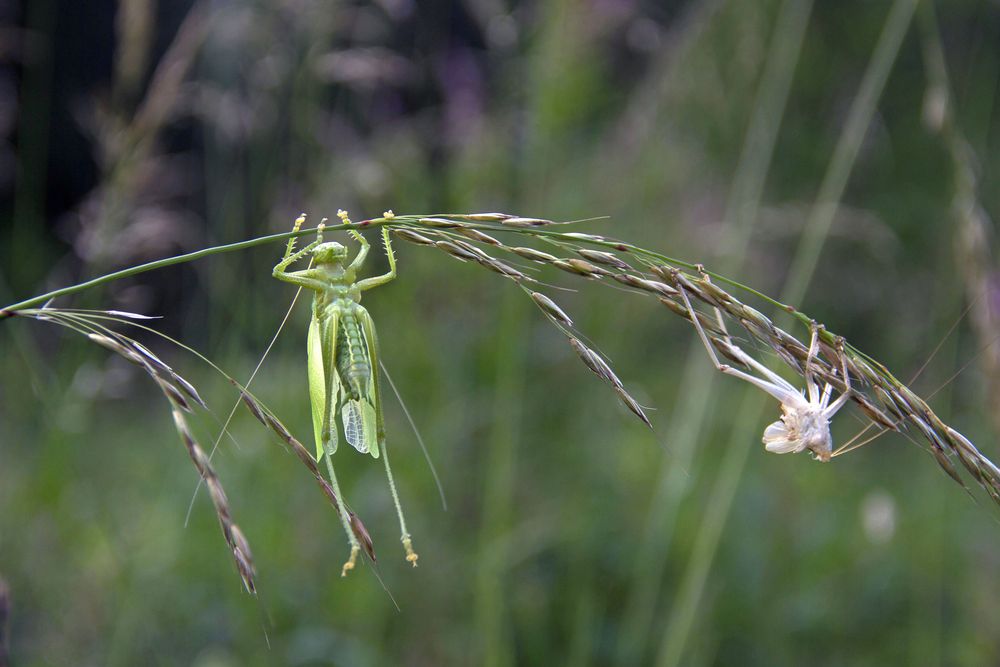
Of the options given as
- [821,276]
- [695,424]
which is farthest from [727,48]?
[695,424]

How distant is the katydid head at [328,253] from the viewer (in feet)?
3.71

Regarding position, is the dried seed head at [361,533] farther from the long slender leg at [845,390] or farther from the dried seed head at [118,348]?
the long slender leg at [845,390]

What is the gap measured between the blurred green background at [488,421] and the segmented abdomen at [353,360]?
1.86 ft

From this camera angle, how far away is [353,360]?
43.5 inches

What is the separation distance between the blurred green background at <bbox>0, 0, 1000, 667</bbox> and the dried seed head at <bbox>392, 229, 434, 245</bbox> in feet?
2.61

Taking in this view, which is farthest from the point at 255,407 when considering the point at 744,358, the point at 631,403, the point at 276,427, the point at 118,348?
the point at 744,358

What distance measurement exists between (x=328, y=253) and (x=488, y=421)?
178 cm

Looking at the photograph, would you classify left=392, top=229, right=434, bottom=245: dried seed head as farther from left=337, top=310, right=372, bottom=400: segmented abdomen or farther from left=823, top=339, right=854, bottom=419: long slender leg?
left=823, top=339, right=854, bottom=419: long slender leg

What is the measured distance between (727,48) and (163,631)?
3.90m

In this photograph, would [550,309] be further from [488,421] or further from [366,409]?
[488,421]

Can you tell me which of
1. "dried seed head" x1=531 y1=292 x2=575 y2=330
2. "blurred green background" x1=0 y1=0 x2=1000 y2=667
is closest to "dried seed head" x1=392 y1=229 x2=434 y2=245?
"dried seed head" x1=531 y1=292 x2=575 y2=330

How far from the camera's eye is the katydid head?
44.5 inches

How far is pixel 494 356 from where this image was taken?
2.97 meters

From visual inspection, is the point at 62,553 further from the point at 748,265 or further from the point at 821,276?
the point at 821,276
